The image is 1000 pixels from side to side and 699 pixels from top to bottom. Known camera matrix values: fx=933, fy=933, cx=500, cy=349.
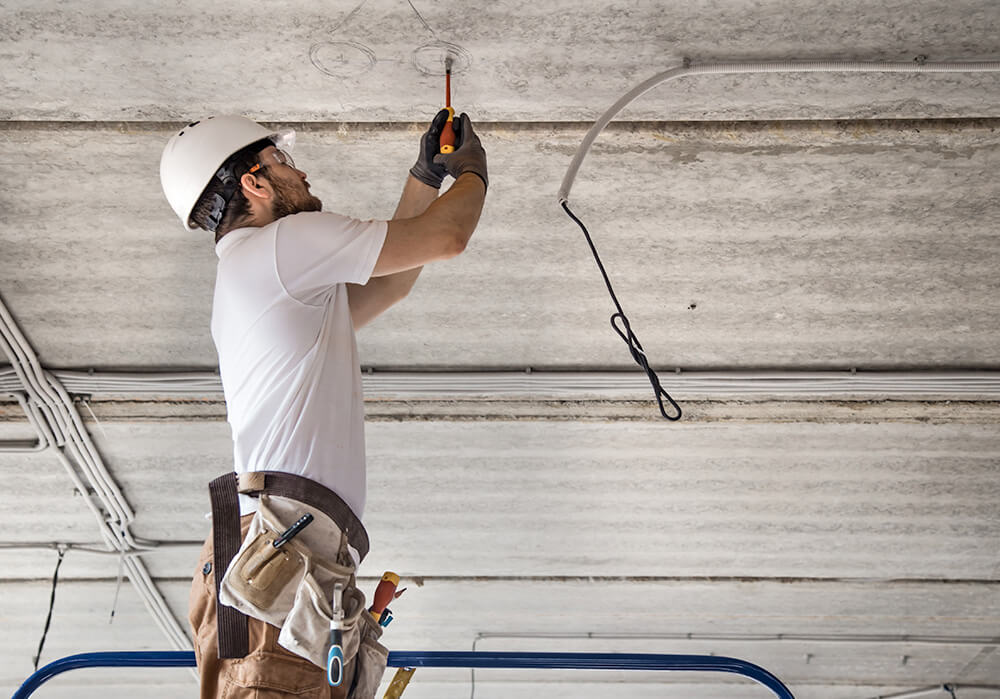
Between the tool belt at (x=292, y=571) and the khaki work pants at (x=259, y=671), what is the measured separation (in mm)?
36

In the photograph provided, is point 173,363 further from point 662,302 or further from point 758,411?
point 758,411

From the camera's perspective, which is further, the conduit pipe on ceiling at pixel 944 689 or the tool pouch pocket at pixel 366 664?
the conduit pipe on ceiling at pixel 944 689

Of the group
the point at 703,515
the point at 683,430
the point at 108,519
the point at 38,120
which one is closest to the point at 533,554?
the point at 703,515

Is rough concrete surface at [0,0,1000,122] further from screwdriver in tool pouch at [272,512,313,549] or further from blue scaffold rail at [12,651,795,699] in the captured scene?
blue scaffold rail at [12,651,795,699]

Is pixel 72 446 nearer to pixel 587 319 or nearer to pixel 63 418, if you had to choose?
pixel 63 418

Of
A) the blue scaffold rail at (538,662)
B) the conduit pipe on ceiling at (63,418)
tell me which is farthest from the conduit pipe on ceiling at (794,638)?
the blue scaffold rail at (538,662)

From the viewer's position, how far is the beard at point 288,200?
8.07 feet

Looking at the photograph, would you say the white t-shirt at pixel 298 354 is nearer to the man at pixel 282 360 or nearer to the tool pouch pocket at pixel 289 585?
the man at pixel 282 360

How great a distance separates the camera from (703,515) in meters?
4.46

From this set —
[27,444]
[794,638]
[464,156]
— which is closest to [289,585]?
[464,156]

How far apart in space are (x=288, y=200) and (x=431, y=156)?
1.32 ft

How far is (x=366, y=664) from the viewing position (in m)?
2.16

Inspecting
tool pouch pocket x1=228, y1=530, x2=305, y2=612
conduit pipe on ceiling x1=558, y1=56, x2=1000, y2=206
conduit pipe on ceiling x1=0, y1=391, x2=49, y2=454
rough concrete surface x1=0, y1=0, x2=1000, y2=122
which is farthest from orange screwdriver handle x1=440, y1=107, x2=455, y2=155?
conduit pipe on ceiling x1=0, y1=391, x2=49, y2=454

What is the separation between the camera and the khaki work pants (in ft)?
6.48
